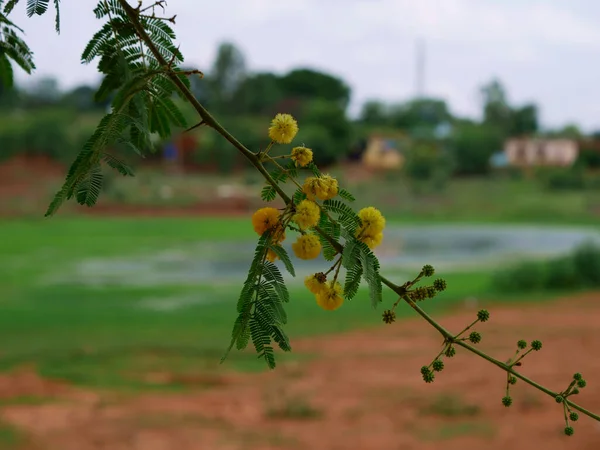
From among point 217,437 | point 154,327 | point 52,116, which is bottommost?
point 217,437

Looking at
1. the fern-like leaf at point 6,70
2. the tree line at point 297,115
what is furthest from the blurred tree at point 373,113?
the fern-like leaf at point 6,70

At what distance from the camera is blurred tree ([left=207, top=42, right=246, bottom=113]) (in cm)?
2803

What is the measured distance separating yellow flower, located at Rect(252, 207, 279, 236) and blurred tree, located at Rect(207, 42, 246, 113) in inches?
1068

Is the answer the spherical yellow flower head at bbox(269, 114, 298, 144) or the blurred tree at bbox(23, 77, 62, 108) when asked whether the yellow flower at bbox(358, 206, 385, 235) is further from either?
the blurred tree at bbox(23, 77, 62, 108)

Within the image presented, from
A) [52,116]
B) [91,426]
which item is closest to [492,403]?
[91,426]

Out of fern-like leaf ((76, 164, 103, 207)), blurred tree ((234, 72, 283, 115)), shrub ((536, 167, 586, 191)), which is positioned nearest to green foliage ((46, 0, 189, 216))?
fern-like leaf ((76, 164, 103, 207))

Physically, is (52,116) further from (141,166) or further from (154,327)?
(154,327)

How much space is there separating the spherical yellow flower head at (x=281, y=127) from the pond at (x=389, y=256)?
10979mm

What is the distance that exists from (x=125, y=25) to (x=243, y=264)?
43.9 feet

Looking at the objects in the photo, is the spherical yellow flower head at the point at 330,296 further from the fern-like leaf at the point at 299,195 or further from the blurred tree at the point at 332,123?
the blurred tree at the point at 332,123

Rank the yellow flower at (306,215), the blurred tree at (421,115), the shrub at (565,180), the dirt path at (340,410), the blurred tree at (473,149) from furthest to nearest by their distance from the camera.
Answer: the blurred tree at (421,115), the blurred tree at (473,149), the shrub at (565,180), the dirt path at (340,410), the yellow flower at (306,215)

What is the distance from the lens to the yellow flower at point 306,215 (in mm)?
734

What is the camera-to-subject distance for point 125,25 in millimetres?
Result: 987

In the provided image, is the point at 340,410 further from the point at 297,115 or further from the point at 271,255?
the point at 297,115
